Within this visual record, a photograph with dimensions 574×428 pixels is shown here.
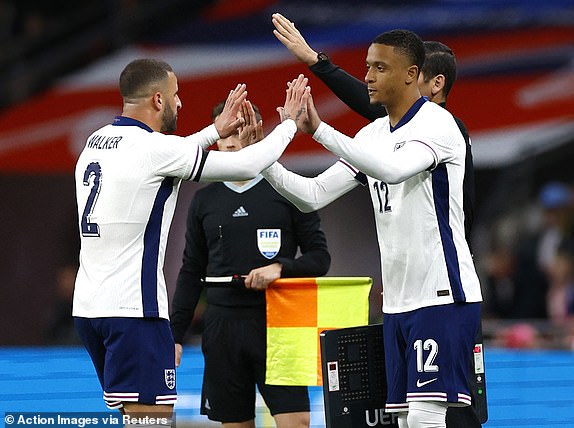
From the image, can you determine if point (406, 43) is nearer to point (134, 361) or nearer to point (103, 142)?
point (103, 142)

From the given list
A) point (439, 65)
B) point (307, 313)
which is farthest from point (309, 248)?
point (439, 65)

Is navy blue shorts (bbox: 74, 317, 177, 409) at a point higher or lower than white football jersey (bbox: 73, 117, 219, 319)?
lower

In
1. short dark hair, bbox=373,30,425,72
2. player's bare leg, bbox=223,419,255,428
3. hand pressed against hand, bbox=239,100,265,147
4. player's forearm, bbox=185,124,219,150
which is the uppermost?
short dark hair, bbox=373,30,425,72

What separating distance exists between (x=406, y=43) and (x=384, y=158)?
1.96ft

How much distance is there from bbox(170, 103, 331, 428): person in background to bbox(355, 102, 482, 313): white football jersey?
103cm

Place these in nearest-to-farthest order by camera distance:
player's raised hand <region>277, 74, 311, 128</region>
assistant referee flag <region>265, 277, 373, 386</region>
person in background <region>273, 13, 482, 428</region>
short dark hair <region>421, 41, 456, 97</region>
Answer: player's raised hand <region>277, 74, 311, 128</region> < person in background <region>273, 13, 482, 428</region> < short dark hair <region>421, 41, 456, 97</region> < assistant referee flag <region>265, 277, 373, 386</region>

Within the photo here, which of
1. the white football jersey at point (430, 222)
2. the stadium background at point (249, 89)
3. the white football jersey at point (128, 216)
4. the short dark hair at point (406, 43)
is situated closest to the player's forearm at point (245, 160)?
the white football jersey at point (128, 216)

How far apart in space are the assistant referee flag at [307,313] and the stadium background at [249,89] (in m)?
5.92

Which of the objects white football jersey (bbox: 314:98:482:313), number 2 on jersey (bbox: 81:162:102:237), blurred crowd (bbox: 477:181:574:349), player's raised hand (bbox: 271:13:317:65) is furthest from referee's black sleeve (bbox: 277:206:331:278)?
blurred crowd (bbox: 477:181:574:349)

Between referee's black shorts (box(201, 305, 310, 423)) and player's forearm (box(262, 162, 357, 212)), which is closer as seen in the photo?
player's forearm (box(262, 162, 357, 212))

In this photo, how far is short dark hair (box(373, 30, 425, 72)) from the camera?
527cm

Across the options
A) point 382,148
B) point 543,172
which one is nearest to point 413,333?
point 382,148

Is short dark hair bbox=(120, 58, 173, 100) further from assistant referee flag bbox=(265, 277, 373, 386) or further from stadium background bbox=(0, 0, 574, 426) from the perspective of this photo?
stadium background bbox=(0, 0, 574, 426)

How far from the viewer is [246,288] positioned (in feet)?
20.4
